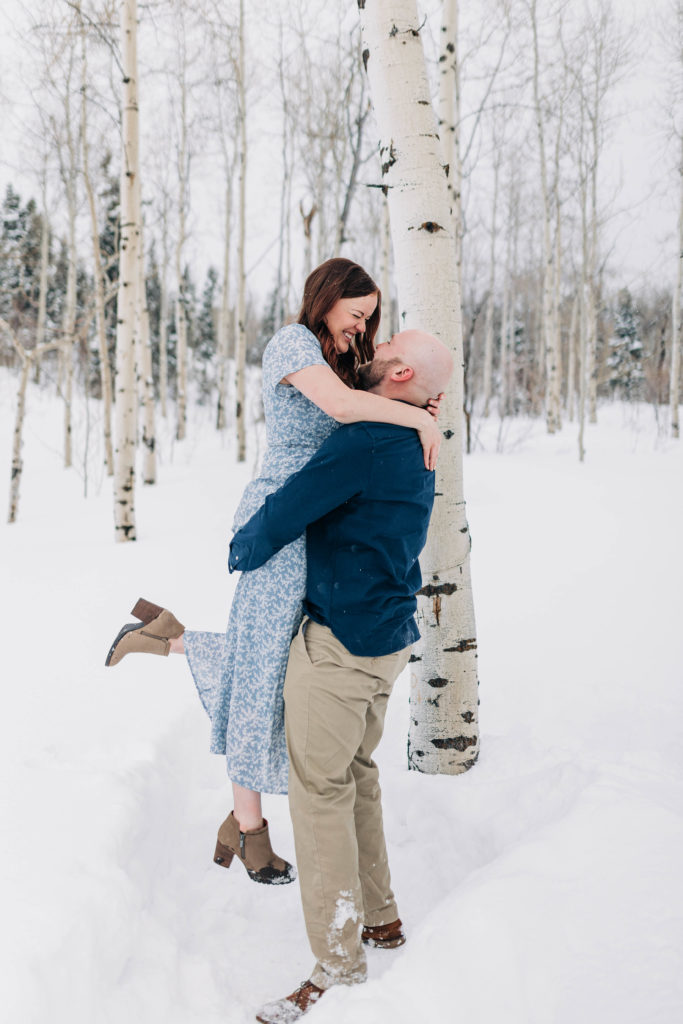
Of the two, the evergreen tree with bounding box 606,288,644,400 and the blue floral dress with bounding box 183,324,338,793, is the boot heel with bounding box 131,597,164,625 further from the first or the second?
the evergreen tree with bounding box 606,288,644,400

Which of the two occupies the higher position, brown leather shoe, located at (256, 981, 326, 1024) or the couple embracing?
the couple embracing

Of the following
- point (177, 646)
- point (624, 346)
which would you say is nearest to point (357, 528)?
point (177, 646)

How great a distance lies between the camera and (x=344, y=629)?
71.2 inches

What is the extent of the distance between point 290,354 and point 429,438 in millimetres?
431

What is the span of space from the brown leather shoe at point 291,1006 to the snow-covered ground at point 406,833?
0.10 m

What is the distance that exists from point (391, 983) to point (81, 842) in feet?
3.44

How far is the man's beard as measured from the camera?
1.85 meters

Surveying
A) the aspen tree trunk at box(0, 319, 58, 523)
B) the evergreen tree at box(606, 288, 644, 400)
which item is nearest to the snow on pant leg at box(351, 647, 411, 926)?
the aspen tree trunk at box(0, 319, 58, 523)

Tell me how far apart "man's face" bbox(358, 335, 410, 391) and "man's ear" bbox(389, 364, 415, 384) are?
0.01 metres

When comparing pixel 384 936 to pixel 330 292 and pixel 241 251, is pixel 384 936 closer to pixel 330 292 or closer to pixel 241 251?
pixel 330 292

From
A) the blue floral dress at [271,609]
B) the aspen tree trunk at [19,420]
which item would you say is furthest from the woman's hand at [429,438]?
the aspen tree trunk at [19,420]

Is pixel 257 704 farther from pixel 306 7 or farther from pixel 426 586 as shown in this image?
pixel 306 7

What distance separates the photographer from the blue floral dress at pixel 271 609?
1.91 m

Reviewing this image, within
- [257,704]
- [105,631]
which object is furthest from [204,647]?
[105,631]
